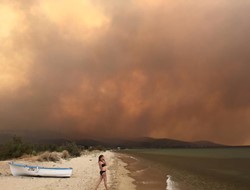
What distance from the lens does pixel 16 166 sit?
34.8m

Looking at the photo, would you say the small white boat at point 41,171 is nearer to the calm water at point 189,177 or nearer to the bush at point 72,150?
the calm water at point 189,177

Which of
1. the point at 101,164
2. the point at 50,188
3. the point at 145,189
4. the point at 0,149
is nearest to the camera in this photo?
the point at 101,164

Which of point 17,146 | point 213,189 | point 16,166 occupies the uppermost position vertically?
point 17,146

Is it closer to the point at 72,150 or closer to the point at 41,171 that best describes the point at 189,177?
the point at 41,171

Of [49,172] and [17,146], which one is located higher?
[17,146]

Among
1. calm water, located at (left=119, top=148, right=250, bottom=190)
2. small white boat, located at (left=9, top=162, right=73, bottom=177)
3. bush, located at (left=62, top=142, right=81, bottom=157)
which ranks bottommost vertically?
calm water, located at (left=119, top=148, right=250, bottom=190)

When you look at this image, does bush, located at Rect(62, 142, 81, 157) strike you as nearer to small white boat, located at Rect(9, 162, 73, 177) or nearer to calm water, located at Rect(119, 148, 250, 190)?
calm water, located at Rect(119, 148, 250, 190)

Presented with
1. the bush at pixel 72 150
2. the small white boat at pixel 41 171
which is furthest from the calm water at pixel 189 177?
the bush at pixel 72 150

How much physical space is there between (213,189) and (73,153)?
3145 inches

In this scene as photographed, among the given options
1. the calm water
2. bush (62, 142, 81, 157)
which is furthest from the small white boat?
bush (62, 142, 81, 157)

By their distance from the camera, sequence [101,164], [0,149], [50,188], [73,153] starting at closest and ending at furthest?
1. [101,164]
2. [50,188]
3. [0,149]
4. [73,153]

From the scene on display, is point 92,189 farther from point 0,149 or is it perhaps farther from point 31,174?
point 0,149

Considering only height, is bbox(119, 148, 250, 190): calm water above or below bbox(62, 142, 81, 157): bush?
below

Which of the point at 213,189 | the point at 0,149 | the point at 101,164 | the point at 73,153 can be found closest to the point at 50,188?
the point at 101,164
